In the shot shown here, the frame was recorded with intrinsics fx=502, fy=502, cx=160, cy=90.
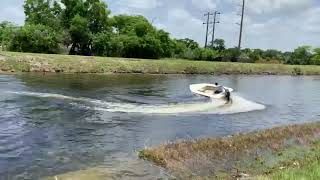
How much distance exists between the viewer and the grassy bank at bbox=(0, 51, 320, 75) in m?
63.0

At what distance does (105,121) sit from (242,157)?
35.5 feet

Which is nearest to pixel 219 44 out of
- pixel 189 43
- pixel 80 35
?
pixel 189 43

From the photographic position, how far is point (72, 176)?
651 inches

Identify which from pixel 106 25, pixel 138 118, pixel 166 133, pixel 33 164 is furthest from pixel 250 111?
pixel 106 25

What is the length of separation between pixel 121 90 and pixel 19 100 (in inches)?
493

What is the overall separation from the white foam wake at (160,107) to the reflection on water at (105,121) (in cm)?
7

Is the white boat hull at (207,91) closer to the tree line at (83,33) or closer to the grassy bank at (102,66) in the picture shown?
the grassy bank at (102,66)

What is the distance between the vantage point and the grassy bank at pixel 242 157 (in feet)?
54.4

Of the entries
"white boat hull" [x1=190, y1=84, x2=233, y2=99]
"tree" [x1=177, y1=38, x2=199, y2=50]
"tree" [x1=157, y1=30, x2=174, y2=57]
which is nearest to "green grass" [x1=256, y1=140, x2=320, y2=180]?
"white boat hull" [x1=190, y1=84, x2=233, y2=99]

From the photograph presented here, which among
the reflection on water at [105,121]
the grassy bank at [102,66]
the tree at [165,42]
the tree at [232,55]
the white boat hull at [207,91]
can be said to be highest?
the tree at [165,42]

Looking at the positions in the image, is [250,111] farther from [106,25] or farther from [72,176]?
[106,25]

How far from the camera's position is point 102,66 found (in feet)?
234

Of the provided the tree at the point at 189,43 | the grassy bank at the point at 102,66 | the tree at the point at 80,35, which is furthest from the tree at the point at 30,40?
the tree at the point at 189,43

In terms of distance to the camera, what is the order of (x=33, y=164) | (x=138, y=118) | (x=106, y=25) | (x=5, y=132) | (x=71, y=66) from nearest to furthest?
(x=33, y=164) < (x=5, y=132) < (x=138, y=118) < (x=71, y=66) < (x=106, y=25)
